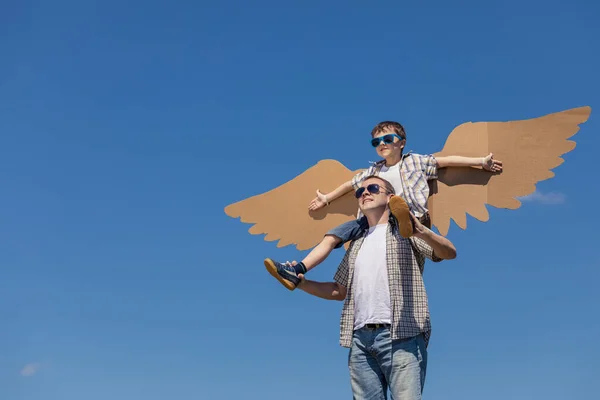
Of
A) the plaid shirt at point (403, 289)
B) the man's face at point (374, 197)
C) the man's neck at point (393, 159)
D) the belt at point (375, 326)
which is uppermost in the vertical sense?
the man's neck at point (393, 159)

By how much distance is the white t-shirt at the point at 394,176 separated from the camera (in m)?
5.36

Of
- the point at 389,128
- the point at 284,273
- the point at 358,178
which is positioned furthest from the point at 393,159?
the point at 284,273

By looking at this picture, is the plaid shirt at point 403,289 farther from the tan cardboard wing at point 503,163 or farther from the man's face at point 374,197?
the tan cardboard wing at point 503,163

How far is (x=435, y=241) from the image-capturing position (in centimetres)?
459

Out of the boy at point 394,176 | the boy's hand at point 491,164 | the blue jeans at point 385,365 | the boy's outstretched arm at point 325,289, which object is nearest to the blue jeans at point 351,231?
the boy at point 394,176

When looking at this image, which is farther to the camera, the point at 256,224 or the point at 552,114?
the point at 256,224

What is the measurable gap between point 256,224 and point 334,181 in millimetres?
751

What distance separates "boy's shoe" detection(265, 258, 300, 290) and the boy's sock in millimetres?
41

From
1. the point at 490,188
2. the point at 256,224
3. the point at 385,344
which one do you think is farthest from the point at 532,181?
the point at 256,224

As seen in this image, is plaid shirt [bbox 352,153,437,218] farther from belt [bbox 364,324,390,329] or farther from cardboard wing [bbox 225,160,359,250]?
belt [bbox 364,324,390,329]

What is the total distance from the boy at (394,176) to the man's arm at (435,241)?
0.51 metres

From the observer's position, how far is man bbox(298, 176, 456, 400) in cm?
452

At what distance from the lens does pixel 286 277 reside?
4.93m

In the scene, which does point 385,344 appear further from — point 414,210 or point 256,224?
point 256,224
